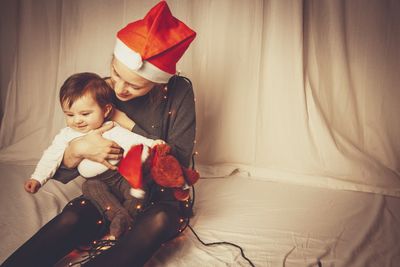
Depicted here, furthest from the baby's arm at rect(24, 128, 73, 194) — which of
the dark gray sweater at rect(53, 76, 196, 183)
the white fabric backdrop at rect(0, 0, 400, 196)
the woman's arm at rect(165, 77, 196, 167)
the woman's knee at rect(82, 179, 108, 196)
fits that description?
the white fabric backdrop at rect(0, 0, 400, 196)

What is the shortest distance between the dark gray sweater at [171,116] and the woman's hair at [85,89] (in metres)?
0.13

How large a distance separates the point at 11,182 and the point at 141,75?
928 millimetres

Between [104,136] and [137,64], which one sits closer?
[137,64]

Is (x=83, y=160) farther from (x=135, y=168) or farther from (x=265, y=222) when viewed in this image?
(x=265, y=222)

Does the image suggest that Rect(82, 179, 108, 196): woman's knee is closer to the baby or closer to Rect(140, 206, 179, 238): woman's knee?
the baby

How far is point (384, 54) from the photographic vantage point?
5.56 ft

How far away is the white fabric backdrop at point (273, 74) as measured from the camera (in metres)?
1.69

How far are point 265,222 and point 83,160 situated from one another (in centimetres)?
70

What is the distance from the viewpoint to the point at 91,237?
1105 millimetres

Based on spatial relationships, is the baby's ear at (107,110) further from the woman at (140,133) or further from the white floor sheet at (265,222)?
the white floor sheet at (265,222)

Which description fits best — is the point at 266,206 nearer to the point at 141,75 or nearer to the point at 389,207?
the point at 389,207

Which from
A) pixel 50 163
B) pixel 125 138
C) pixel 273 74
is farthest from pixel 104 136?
pixel 273 74

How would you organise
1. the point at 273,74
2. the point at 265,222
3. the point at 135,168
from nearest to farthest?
the point at 135,168 → the point at 265,222 → the point at 273,74

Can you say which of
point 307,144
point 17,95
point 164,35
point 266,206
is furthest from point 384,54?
point 17,95
